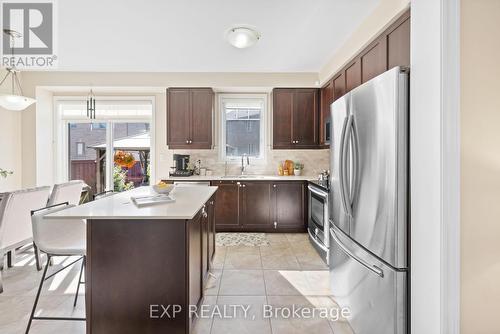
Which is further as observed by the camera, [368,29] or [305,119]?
[305,119]

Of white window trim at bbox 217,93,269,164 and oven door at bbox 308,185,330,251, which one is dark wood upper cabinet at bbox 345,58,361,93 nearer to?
oven door at bbox 308,185,330,251

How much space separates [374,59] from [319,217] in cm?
186

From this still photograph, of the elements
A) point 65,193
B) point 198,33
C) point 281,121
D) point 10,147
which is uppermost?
point 198,33

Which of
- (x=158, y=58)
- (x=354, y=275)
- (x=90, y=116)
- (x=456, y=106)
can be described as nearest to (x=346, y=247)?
(x=354, y=275)

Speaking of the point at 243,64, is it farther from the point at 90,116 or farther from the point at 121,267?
the point at 121,267

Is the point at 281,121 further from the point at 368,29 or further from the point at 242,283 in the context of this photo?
the point at 242,283

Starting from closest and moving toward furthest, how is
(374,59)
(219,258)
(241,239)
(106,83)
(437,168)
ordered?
1. (437,168)
2. (374,59)
3. (219,258)
4. (241,239)
5. (106,83)

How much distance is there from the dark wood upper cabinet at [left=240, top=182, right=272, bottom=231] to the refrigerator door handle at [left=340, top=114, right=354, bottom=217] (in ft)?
7.72

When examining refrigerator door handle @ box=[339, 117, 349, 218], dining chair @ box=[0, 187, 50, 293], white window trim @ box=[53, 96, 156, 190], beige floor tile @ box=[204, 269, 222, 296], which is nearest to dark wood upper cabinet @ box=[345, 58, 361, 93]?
refrigerator door handle @ box=[339, 117, 349, 218]

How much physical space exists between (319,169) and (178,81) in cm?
289

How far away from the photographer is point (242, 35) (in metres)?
2.67

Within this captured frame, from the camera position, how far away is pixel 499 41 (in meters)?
1.27

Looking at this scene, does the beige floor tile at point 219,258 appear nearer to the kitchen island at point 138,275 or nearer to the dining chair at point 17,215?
the kitchen island at point 138,275

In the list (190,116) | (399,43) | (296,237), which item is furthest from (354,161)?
(190,116)
